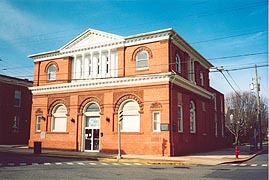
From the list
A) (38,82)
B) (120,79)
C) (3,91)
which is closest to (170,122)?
(120,79)

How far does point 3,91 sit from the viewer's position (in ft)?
124

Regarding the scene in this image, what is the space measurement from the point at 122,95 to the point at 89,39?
23.1ft

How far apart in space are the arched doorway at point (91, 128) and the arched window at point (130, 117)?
280cm

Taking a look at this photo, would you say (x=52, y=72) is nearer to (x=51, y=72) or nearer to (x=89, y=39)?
(x=51, y=72)

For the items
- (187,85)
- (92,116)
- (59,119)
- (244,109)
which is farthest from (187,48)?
(244,109)

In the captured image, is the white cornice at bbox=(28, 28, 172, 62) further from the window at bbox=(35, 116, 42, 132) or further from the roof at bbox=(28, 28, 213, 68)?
the window at bbox=(35, 116, 42, 132)

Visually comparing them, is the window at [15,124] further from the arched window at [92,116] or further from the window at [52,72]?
the arched window at [92,116]

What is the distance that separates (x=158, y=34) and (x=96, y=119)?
9.37m

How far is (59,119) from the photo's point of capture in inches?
1141

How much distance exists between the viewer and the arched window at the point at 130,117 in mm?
24645

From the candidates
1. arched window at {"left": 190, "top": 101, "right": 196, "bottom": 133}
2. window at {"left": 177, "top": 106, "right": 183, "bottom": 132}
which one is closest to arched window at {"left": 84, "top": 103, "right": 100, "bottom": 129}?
window at {"left": 177, "top": 106, "right": 183, "bottom": 132}

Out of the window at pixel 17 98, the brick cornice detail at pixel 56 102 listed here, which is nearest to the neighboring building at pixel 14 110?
the window at pixel 17 98

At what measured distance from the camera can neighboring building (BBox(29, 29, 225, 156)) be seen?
2377 cm

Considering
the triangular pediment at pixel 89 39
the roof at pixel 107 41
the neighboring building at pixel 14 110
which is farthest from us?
the neighboring building at pixel 14 110
